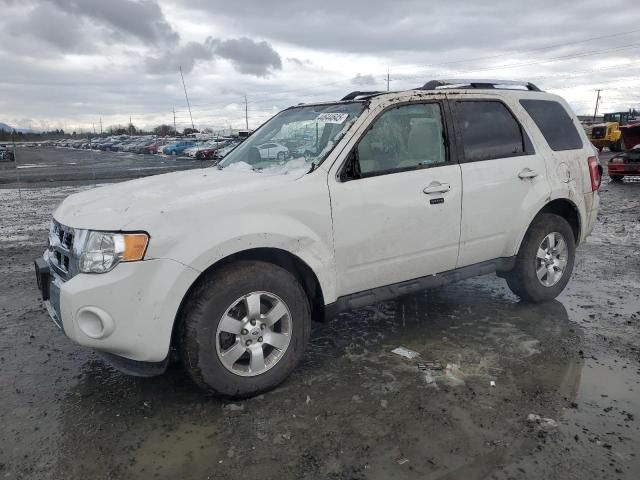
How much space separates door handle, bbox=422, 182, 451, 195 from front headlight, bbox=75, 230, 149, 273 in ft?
6.59

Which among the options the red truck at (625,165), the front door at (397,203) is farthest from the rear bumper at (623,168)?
the front door at (397,203)

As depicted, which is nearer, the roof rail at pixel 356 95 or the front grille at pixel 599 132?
the roof rail at pixel 356 95

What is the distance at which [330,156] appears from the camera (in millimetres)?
3537

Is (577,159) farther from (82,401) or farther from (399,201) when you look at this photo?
(82,401)

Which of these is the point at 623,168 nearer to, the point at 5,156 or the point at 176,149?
the point at 5,156

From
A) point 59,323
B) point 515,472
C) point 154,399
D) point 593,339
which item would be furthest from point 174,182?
point 593,339

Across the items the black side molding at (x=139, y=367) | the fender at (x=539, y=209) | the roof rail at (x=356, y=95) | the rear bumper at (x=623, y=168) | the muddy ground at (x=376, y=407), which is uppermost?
the roof rail at (x=356, y=95)

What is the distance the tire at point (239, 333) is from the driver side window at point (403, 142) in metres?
1.01

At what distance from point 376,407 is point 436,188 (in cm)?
164

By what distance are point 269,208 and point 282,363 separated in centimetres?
99

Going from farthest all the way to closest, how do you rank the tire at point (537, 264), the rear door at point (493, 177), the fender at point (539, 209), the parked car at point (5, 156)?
the parked car at point (5, 156) → the tire at point (537, 264) → the fender at point (539, 209) → the rear door at point (493, 177)

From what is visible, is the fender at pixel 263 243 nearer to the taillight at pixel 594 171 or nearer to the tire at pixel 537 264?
the tire at pixel 537 264

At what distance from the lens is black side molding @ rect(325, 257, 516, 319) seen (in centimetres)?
361

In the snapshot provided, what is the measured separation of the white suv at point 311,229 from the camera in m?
2.94
